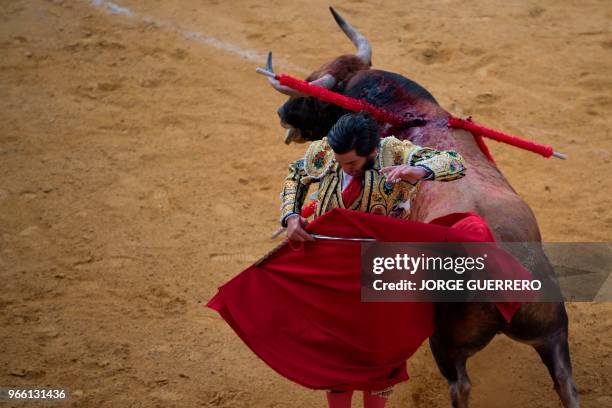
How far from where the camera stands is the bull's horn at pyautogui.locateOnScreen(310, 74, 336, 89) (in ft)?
13.6

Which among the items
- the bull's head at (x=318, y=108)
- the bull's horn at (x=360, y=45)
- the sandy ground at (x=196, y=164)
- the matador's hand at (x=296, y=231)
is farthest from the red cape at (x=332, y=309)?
the bull's horn at (x=360, y=45)

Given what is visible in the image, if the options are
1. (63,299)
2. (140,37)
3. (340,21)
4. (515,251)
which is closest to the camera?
(515,251)

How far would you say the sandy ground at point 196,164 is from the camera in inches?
155

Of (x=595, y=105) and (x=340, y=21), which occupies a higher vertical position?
(x=340, y=21)

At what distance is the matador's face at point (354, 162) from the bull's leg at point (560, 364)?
1044 mm

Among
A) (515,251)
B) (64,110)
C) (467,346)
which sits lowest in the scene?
(64,110)

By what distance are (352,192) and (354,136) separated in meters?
0.31

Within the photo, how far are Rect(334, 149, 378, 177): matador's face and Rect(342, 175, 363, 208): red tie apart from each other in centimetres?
3

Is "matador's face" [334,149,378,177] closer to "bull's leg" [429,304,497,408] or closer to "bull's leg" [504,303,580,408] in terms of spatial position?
"bull's leg" [429,304,497,408]

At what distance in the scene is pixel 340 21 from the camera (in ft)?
15.1

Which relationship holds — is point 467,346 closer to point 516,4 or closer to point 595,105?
point 595,105

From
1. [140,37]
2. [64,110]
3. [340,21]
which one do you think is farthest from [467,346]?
[140,37]

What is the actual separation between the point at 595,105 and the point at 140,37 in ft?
13.8

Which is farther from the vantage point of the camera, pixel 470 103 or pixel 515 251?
pixel 470 103
